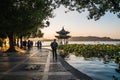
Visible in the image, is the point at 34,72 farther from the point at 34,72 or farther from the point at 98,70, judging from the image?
the point at 98,70

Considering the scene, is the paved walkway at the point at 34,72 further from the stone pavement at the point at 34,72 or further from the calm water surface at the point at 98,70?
the calm water surface at the point at 98,70

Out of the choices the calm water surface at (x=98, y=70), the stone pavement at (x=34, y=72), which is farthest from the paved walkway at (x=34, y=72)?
the calm water surface at (x=98, y=70)

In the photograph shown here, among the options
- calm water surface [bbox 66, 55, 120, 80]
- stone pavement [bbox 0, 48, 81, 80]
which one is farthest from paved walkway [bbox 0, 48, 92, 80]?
calm water surface [bbox 66, 55, 120, 80]

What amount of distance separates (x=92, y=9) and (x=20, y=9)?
40.6 feet

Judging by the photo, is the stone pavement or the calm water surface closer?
→ the stone pavement

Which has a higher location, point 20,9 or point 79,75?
point 20,9

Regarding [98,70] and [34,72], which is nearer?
[34,72]

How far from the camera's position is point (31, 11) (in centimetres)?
3522

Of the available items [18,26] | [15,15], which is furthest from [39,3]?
[18,26]

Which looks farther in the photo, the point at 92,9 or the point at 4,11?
the point at 4,11

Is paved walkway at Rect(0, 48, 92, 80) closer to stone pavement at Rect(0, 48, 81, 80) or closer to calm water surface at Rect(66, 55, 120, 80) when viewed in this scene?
stone pavement at Rect(0, 48, 81, 80)

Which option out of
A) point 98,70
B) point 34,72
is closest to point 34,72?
point 34,72

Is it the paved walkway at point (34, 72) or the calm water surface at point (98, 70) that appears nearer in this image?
the paved walkway at point (34, 72)

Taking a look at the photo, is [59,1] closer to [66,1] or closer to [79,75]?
[66,1]
